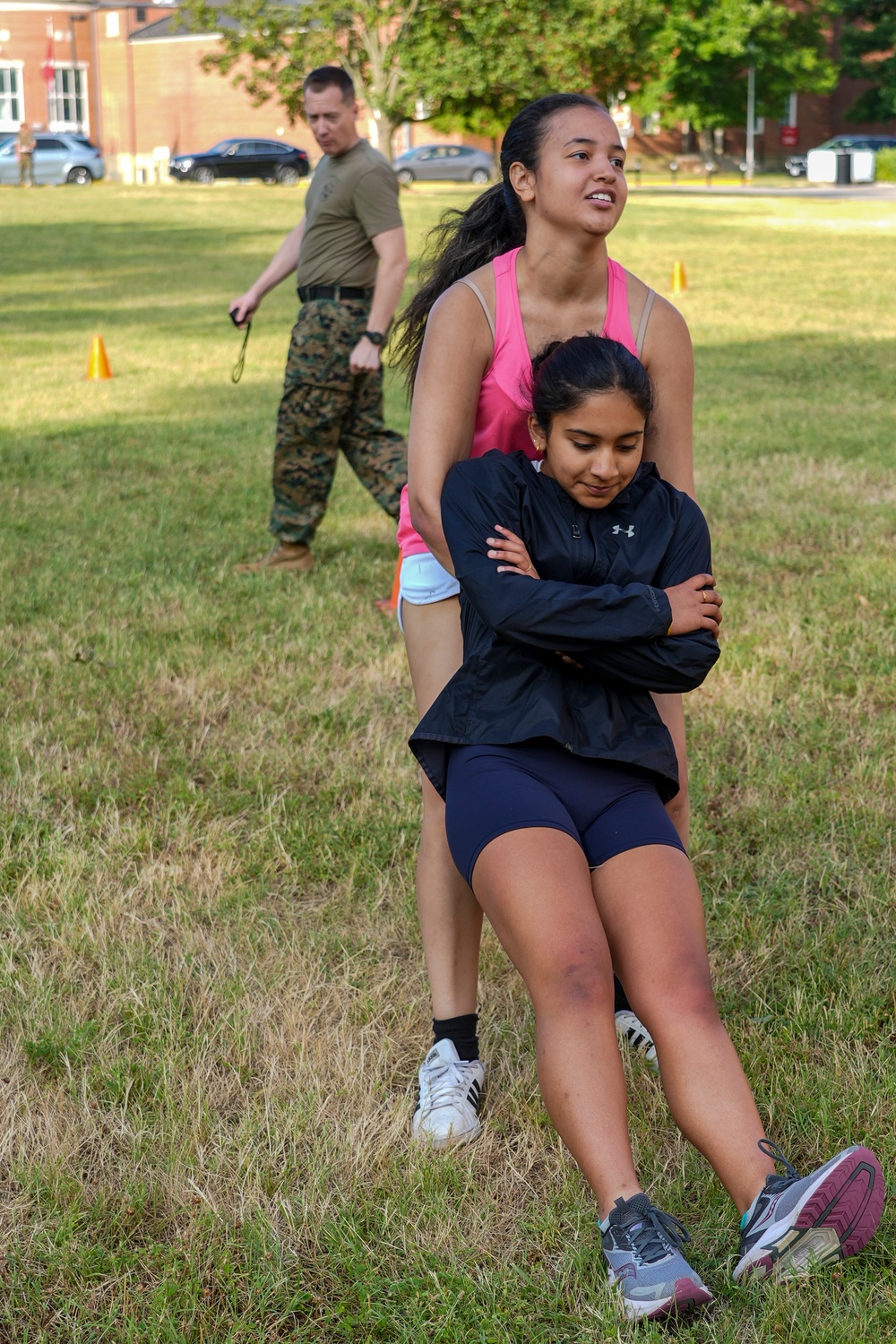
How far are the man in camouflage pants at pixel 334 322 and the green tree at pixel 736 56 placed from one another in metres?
55.5

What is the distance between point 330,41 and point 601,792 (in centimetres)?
4339

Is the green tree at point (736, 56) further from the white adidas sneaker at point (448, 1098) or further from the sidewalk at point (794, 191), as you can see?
the white adidas sneaker at point (448, 1098)

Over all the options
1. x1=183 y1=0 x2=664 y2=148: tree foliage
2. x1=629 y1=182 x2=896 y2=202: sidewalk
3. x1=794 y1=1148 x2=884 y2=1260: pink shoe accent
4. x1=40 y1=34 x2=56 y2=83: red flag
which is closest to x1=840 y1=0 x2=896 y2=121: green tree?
x1=629 y1=182 x2=896 y2=202: sidewalk

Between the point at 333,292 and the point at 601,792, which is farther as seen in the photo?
the point at 333,292

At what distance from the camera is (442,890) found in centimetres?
309

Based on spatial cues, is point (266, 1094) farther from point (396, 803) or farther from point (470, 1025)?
point (396, 803)

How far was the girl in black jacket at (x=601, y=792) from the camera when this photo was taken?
232 cm

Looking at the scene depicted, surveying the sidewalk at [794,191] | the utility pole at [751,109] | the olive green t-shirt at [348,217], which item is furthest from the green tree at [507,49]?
the olive green t-shirt at [348,217]

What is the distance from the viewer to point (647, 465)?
296 cm

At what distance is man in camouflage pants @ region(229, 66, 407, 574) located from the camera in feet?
21.0

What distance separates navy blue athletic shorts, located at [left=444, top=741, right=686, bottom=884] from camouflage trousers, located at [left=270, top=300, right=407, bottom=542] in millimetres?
3893

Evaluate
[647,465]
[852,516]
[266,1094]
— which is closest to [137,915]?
[266,1094]

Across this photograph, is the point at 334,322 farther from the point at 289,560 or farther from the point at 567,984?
the point at 567,984

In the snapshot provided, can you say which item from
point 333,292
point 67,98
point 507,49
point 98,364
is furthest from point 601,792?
point 67,98
